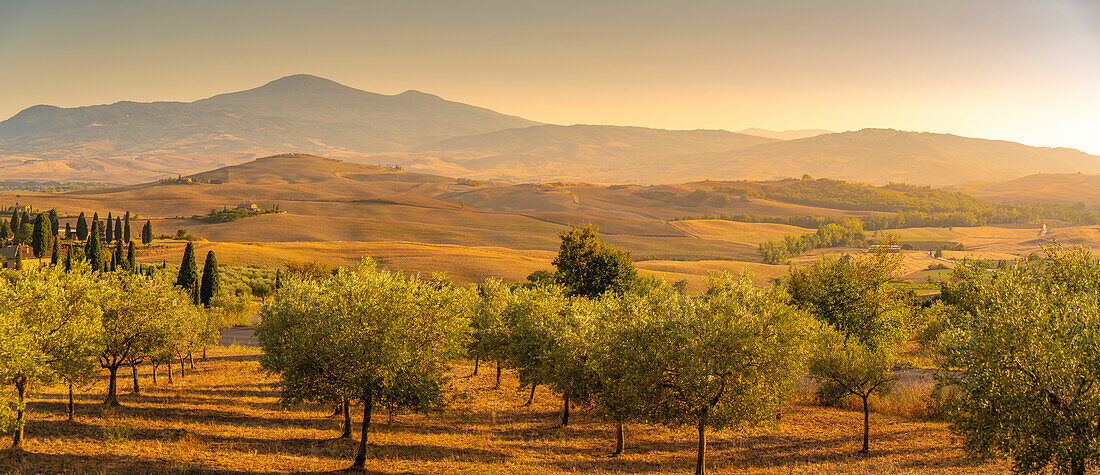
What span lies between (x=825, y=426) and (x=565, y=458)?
20.3m

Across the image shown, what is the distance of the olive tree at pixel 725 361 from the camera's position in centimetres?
2839

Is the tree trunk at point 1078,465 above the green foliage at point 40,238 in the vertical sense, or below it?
below

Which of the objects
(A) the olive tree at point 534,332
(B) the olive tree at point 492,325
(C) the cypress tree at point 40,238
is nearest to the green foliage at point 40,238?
(C) the cypress tree at point 40,238

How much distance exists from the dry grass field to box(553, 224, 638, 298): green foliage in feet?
86.3

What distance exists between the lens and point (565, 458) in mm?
35562

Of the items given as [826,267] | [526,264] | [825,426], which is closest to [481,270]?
[526,264]

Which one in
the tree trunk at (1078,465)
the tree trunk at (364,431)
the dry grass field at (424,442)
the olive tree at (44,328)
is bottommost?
the dry grass field at (424,442)

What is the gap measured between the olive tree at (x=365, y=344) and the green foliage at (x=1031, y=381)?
2230cm

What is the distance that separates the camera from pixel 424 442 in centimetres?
3781

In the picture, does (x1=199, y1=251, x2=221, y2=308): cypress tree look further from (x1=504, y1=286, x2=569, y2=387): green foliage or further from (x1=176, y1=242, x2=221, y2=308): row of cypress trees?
(x1=504, y1=286, x2=569, y2=387): green foliage

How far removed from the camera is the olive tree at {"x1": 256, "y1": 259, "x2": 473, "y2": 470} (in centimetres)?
2916

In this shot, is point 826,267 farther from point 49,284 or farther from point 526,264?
point 526,264

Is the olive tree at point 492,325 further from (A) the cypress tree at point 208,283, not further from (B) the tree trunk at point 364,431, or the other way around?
(A) the cypress tree at point 208,283

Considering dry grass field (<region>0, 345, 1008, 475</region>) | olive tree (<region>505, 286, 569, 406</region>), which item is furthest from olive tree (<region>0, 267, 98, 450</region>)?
olive tree (<region>505, 286, 569, 406</region>)
